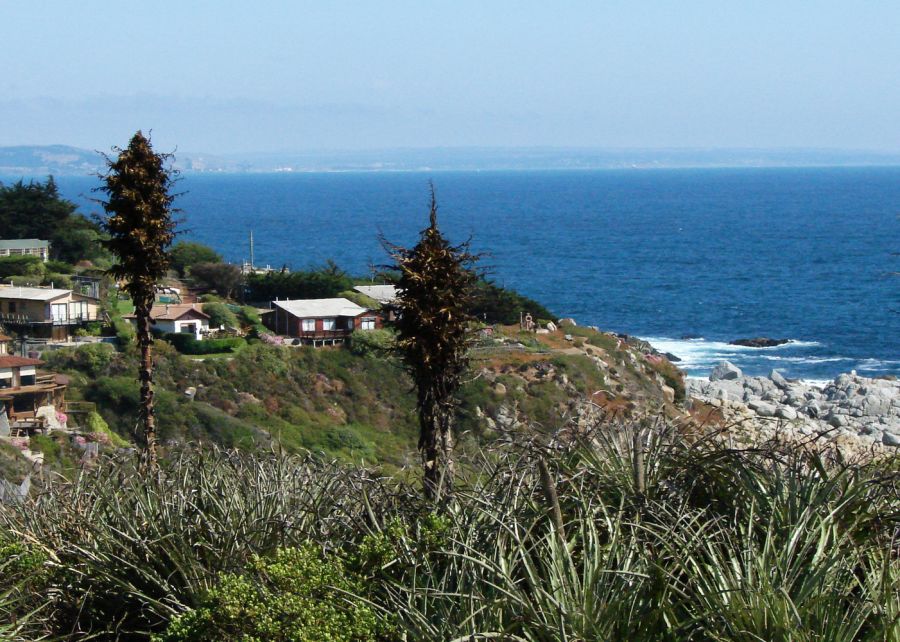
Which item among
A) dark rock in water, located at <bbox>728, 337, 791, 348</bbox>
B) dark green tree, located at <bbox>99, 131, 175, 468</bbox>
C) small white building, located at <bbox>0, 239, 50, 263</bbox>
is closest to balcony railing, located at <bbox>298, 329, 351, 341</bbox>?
small white building, located at <bbox>0, 239, 50, 263</bbox>

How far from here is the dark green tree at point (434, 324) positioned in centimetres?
1321

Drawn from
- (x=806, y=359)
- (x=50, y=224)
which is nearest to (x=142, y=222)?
(x=806, y=359)

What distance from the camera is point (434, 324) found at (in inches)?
520

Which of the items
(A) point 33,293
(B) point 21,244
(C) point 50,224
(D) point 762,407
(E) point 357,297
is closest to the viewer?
(A) point 33,293

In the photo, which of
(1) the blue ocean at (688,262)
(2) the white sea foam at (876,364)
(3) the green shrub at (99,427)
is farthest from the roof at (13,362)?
(2) the white sea foam at (876,364)

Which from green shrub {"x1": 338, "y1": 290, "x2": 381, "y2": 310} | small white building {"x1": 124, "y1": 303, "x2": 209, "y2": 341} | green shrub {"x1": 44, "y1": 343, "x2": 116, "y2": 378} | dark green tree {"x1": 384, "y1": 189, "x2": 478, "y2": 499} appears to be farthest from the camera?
green shrub {"x1": 338, "y1": 290, "x2": 381, "y2": 310}

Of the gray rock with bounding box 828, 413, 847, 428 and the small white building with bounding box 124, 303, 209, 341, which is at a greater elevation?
the small white building with bounding box 124, 303, 209, 341

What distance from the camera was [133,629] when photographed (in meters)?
10.4

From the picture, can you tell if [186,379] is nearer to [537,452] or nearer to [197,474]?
[197,474]

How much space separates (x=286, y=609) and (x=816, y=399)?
4542 cm

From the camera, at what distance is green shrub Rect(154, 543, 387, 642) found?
8688 mm

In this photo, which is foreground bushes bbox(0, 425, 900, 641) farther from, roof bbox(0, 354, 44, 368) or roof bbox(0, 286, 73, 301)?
roof bbox(0, 286, 73, 301)

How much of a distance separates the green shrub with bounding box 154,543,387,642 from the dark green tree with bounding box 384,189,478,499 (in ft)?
12.0

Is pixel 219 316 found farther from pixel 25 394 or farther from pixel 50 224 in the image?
pixel 50 224
